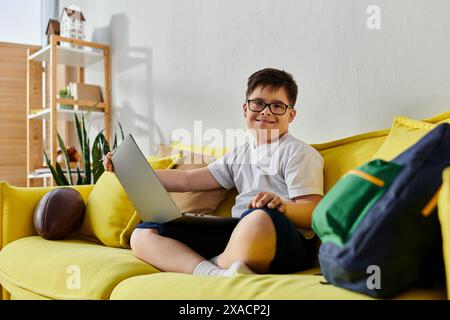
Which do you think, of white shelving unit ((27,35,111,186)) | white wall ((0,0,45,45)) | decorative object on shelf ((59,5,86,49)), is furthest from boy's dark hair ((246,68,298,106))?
white wall ((0,0,45,45))

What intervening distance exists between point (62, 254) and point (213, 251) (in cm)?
49

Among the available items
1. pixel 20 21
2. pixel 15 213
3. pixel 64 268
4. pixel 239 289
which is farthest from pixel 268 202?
pixel 20 21

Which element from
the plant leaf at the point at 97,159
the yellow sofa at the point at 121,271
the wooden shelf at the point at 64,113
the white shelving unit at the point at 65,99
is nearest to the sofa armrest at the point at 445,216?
the yellow sofa at the point at 121,271

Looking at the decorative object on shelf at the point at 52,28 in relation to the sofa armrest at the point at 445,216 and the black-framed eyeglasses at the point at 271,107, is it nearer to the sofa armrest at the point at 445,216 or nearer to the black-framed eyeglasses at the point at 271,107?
the black-framed eyeglasses at the point at 271,107

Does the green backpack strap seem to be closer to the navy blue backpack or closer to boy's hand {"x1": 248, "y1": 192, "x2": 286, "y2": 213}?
the navy blue backpack

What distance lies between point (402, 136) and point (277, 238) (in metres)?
0.45

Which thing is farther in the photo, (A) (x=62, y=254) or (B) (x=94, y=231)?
(B) (x=94, y=231)

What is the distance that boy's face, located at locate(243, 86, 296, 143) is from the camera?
5.46 ft

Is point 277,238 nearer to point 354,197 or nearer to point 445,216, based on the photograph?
point 354,197

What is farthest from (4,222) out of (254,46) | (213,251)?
(254,46)

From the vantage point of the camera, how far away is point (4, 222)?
2023 millimetres

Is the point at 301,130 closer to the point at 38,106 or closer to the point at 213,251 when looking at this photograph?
the point at 213,251

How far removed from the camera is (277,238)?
47.1 inches

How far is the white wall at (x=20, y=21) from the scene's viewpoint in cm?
430
